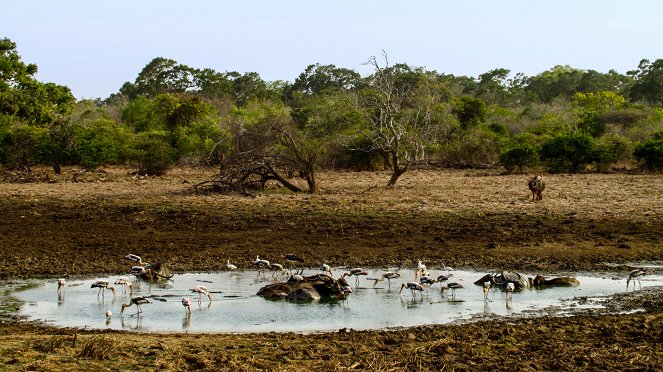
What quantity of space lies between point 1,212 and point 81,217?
2677 millimetres

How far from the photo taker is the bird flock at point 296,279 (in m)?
13.9

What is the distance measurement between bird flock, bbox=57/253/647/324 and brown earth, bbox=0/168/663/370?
642 millimetres

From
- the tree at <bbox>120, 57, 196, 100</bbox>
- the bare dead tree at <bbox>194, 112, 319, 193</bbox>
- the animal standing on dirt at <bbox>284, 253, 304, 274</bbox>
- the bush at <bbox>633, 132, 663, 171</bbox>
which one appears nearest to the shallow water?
the animal standing on dirt at <bbox>284, 253, 304, 274</bbox>

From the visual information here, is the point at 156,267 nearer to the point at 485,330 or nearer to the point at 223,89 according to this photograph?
the point at 485,330

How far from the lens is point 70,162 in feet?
135

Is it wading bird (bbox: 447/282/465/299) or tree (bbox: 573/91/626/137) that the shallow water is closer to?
wading bird (bbox: 447/282/465/299)

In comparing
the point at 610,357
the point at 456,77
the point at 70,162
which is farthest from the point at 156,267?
the point at 456,77

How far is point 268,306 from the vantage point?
13977 mm

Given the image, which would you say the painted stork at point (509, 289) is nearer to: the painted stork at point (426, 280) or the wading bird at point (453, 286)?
the wading bird at point (453, 286)

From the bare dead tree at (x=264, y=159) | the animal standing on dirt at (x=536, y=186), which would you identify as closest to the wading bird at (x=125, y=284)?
the bare dead tree at (x=264, y=159)

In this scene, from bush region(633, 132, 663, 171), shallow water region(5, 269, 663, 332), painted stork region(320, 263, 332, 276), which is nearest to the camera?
shallow water region(5, 269, 663, 332)

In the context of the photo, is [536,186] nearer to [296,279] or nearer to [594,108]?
[296,279]

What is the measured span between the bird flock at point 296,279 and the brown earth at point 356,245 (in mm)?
642

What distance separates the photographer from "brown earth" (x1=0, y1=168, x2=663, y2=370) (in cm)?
960
